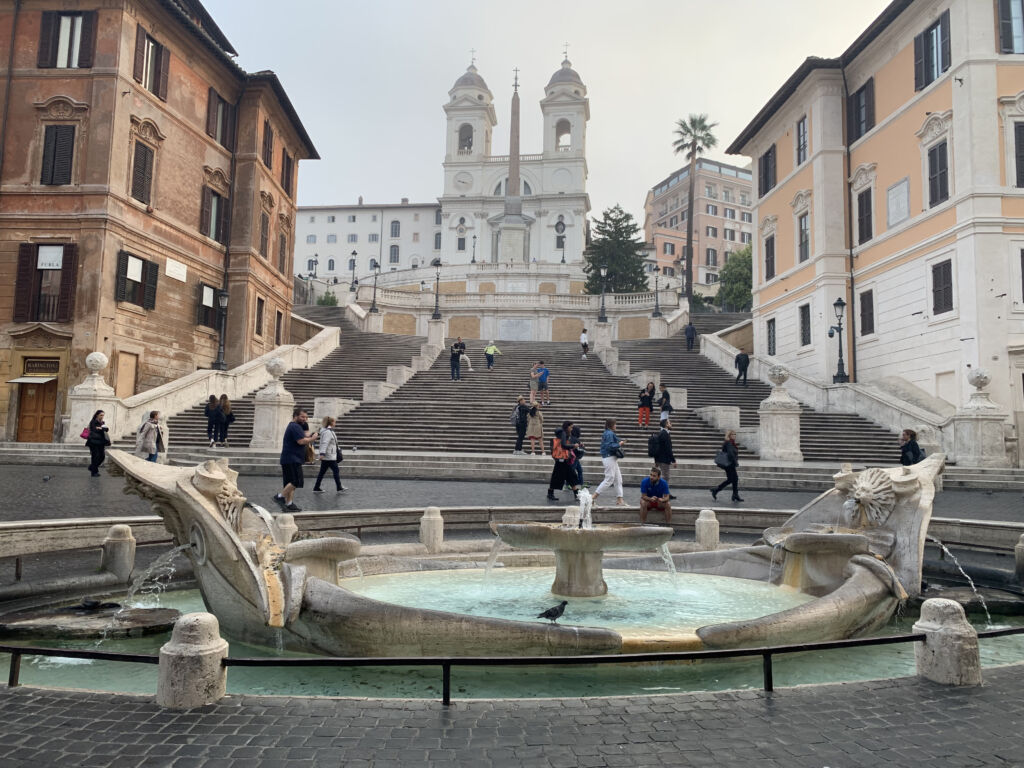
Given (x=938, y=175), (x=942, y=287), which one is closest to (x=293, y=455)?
(x=942, y=287)

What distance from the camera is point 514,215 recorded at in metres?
75.5

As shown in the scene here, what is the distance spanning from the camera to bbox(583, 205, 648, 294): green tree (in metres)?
61.0

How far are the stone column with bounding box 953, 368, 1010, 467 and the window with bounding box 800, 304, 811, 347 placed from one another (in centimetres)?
1161

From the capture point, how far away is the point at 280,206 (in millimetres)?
36156

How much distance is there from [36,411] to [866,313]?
96.3 feet

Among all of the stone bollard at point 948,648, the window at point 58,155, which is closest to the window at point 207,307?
the window at point 58,155

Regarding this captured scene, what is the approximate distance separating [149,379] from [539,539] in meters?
23.4

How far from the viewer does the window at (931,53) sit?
22.7 meters

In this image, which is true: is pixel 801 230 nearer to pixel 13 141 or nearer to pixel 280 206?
pixel 280 206

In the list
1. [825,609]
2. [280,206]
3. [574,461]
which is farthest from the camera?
[280,206]

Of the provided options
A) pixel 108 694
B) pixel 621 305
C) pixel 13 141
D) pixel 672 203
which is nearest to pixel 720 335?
pixel 621 305

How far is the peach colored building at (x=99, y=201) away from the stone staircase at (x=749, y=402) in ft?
62.9

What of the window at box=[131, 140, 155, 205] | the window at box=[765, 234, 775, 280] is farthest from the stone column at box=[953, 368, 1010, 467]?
the window at box=[131, 140, 155, 205]

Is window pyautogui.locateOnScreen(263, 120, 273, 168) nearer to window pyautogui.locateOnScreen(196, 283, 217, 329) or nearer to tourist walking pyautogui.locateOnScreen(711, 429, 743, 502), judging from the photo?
window pyautogui.locateOnScreen(196, 283, 217, 329)
